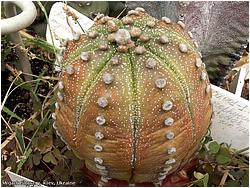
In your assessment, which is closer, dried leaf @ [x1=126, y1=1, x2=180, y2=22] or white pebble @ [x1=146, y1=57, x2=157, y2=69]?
white pebble @ [x1=146, y1=57, x2=157, y2=69]

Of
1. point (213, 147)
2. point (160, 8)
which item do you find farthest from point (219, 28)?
point (213, 147)

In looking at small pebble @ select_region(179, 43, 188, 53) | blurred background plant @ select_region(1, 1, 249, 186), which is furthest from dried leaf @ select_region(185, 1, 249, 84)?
small pebble @ select_region(179, 43, 188, 53)

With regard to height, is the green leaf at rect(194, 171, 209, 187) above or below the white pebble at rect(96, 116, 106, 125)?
below

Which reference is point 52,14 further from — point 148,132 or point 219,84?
point 148,132

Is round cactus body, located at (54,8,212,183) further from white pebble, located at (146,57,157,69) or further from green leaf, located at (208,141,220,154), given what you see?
green leaf, located at (208,141,220,154)

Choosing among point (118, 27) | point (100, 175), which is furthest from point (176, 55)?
point (100, 175)
